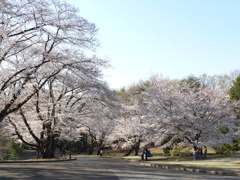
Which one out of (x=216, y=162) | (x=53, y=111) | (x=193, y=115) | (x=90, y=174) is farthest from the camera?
(x=193, y=115)

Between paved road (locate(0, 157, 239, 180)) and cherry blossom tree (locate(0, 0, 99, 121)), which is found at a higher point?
cherry blossom tree (locate(0, 0, 99, 121))

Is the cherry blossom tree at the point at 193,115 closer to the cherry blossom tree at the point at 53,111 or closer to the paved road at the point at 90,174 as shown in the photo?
the cherry blossom tree at the point at 53,111

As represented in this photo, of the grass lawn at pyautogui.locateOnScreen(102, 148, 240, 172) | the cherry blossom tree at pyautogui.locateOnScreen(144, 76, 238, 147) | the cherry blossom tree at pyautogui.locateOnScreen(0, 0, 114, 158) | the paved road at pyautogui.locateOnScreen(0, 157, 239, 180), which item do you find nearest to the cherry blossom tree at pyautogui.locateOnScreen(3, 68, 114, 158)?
the cherry blossom tree at pyautogui.locateOnScreen(0, 0, 114, 158)

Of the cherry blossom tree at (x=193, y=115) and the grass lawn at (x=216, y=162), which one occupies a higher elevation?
the cherry blossom tree at (x=193, y=115)

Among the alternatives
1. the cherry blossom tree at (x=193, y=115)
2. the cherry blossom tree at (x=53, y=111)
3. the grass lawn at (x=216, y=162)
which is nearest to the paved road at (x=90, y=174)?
the grass lawn at (x=216, y=162)

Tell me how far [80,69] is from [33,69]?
3260 millimetres

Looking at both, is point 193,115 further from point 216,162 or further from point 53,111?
point 53,111

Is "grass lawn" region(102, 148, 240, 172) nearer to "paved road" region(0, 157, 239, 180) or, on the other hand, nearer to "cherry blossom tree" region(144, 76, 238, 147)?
"cherry blossom tree" region(144, 76, 238, 147)

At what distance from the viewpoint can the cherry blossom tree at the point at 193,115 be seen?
2952 centimetres

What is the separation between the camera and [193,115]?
3117cm

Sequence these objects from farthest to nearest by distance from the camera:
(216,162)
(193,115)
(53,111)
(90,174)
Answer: (193,115), (53,111), (216,162), (90,174)

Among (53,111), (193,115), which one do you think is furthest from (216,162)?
(53,111)

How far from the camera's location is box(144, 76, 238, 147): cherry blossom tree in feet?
96.8

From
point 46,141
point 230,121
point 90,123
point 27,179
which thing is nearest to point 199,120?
point 230,121
